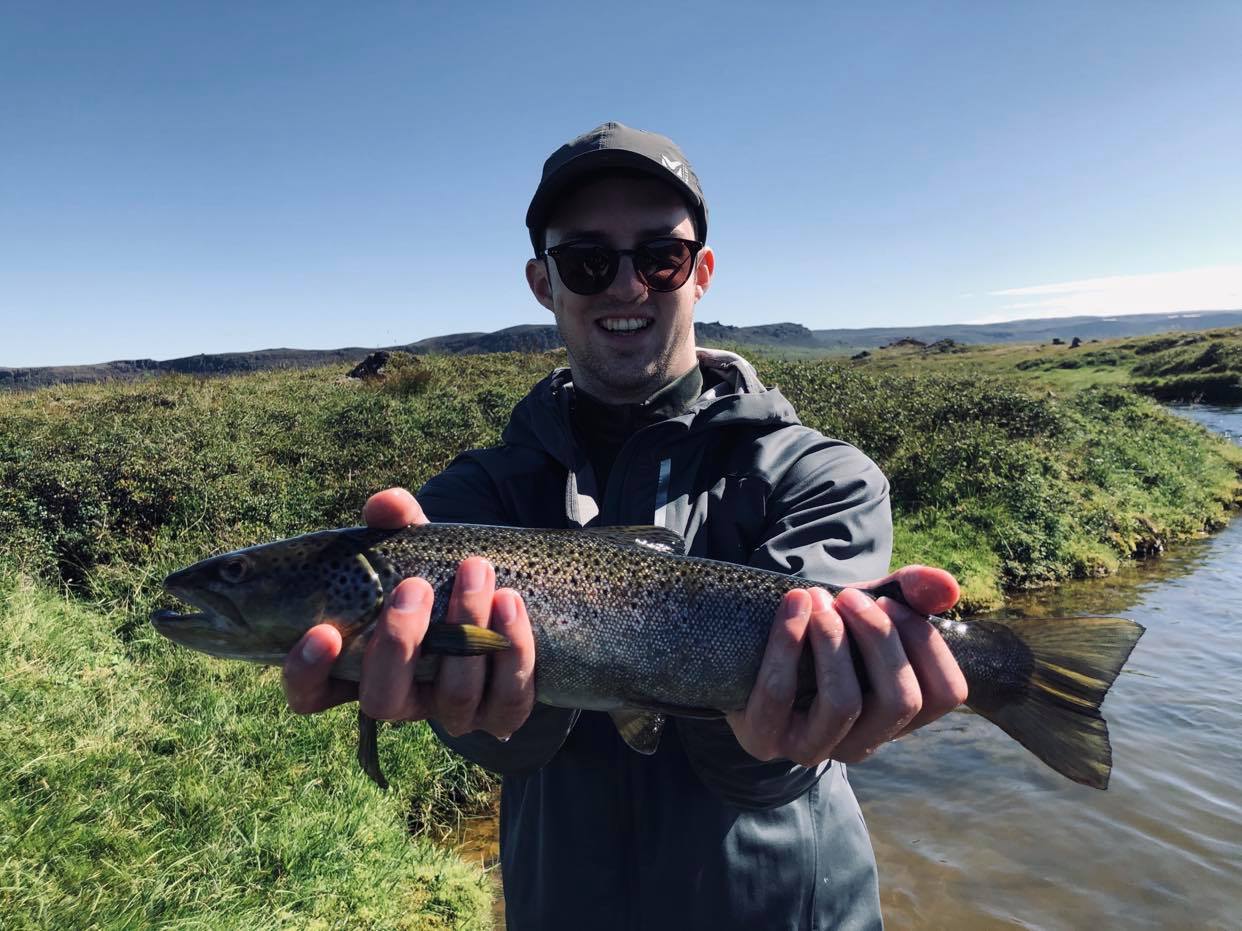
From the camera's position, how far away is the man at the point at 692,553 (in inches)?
96.0

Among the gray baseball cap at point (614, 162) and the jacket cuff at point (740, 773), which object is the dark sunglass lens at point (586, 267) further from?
the jacket cuff at point (740, 773)

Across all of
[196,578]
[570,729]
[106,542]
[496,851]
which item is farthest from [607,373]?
[106,542]

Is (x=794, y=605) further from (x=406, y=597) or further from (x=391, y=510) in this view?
(x=391, y=510)

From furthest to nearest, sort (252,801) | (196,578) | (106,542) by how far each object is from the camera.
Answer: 1. (106,542)
2. (252,801)
3. (196,578)

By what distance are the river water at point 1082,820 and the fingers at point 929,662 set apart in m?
4.93

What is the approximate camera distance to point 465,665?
8.09 feet

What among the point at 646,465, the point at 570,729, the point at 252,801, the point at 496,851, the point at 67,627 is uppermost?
the point at 646,465

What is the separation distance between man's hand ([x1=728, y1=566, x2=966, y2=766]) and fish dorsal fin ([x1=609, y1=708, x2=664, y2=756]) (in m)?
0.30

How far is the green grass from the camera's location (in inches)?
161

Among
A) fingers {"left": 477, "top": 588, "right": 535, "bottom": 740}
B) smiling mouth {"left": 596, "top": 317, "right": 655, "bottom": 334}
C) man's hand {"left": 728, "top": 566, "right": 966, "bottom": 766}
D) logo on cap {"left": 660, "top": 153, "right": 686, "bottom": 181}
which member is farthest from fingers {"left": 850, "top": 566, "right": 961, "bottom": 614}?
logo on cap {"left": 660, "top": 153, "right": 686, "bottom": 181}

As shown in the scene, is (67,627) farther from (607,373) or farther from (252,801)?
(607,373)

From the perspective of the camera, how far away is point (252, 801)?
5145 mm

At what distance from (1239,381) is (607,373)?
56.8m

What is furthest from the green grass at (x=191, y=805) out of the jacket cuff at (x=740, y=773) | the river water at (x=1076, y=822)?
the jacket cuff at (x=740, y=773)
